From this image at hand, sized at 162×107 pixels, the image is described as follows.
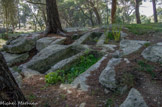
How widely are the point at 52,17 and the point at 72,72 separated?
3364 mm

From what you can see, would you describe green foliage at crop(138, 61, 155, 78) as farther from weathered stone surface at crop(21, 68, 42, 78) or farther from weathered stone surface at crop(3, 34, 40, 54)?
weathered stone surface at crop(3, 34, 40, 54)

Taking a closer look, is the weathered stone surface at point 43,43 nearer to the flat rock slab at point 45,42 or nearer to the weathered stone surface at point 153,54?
the flat rock slab at point 45,42

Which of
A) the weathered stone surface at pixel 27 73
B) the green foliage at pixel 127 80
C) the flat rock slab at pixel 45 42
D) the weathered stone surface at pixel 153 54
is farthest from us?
the flat rock slab at pixel 45 42

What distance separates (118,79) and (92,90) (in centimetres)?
46

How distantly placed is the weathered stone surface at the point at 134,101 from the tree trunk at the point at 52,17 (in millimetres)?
4590

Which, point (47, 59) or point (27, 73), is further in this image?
point (47, 59)

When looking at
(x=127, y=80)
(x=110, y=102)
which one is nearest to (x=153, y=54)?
(x=127, y=80)

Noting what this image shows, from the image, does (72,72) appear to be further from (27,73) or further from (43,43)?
(43,43)

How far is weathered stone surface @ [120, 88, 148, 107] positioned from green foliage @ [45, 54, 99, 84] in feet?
3.80

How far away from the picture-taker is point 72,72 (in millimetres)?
3002

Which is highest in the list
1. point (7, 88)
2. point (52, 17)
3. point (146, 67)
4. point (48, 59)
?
point (52, 17)

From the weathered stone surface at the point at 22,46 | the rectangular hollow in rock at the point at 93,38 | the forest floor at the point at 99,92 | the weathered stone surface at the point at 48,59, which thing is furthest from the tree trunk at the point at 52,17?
the forest floor at the point at 99,92

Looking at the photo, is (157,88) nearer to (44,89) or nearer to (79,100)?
(79,100)

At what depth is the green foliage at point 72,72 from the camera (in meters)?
2.51
